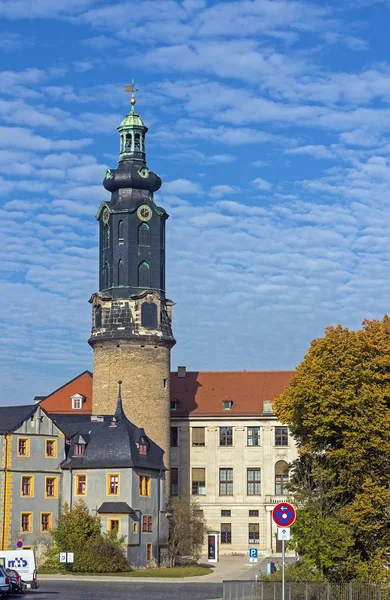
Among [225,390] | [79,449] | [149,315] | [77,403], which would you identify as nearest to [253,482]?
[225,390]

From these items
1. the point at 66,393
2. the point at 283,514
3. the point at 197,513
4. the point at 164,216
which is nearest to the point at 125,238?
the point at 164,216

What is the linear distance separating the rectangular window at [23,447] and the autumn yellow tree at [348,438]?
18574 millimetres

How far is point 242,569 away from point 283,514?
38963mm

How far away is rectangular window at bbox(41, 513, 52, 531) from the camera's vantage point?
62.5 metres

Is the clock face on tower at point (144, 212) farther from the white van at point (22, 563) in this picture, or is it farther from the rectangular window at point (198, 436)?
the white van at point (22, 563)

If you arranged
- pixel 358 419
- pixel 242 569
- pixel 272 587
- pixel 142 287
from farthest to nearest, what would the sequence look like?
pixel 142 287, pixel 242 569, pixel 358 419, pixel 272 587

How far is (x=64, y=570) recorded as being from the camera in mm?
58000

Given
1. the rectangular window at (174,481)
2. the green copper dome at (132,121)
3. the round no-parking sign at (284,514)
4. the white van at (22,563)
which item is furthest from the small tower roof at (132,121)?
the round no-parking sign at (284,514)

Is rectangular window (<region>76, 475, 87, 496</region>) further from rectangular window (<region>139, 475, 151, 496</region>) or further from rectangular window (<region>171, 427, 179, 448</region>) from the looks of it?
rectangular window (<region>171, 427, 179, 448</region>)

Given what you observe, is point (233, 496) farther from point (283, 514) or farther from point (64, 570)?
point (283, 514)

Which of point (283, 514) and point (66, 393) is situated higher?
point (66, 393)

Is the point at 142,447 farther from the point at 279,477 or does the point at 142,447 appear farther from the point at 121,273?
the point at 279,477

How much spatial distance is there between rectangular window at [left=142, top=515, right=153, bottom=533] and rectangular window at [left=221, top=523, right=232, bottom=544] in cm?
1686

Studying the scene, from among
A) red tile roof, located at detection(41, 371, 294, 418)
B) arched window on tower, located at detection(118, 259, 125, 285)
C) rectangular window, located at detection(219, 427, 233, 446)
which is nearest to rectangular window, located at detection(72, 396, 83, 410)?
red tile roof, located at detection(41, 371, 294, 418)
